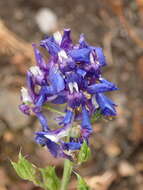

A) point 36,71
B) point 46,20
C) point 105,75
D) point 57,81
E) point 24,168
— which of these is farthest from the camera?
point 46,20

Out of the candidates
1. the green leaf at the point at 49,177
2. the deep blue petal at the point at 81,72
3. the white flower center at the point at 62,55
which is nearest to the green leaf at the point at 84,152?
the green leaf at the point at 49,177

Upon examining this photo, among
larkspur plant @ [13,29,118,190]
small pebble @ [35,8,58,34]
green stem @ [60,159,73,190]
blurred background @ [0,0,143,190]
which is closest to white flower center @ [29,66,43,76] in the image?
larkspur plant @ [13,29,118,190]

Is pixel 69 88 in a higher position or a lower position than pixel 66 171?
higher

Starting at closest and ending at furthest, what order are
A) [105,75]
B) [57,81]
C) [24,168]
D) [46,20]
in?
[57,81]
[24,168]
[105,75]
[46,20]

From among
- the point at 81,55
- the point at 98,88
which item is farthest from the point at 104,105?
the point at 81,55

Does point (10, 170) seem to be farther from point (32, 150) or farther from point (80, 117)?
point (80, 117)

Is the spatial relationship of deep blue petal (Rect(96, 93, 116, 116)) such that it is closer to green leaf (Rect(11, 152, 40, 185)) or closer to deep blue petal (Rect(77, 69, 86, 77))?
deep blue petal (Rect(77, 69, 86, 77))

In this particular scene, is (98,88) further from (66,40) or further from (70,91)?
(66,40)
